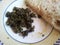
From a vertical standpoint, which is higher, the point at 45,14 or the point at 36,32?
the point at 45,14

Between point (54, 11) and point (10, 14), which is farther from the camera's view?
point (10, 14)

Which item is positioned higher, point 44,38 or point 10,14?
point 10,14

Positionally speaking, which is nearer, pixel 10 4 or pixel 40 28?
pixel 40 28

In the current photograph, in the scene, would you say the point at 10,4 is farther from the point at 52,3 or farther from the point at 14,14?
the point at 52,3

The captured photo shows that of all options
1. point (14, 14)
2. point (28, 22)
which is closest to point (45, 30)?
point (28, 22)

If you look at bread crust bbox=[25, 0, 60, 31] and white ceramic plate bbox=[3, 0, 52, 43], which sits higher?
bread crust bbox=[25, 0, 60, 31]

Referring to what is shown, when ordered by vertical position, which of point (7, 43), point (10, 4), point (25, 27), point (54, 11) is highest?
point (10, 4)

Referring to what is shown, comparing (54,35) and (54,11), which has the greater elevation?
(54,11)

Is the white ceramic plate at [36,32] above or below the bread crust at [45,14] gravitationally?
below

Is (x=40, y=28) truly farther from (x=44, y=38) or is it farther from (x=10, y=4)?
(x=10, y=4)

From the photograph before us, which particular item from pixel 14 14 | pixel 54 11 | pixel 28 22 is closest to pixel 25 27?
pixel 28 22
